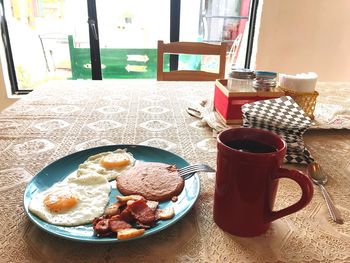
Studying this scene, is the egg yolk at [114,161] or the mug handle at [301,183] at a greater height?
the mug handle at [301,183]

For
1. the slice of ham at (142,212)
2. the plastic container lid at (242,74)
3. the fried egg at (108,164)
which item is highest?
the plastic container lid at (242,74)

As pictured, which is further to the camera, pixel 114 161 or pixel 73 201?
pixel 114 161

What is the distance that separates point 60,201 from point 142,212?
14 cm

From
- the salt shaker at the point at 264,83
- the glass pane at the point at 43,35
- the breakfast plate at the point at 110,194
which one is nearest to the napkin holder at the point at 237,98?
the salt shaker at the point at 264,83

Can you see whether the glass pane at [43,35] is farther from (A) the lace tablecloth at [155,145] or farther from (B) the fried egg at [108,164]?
(B) the fried egg at [108,164]

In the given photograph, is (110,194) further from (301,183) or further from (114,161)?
(301,183)

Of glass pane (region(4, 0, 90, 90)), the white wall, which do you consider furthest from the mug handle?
glass pane (region(4, 0, 90, 90))

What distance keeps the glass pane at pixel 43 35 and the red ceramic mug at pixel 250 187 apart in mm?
2436

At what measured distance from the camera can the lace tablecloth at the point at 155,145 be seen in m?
0.42

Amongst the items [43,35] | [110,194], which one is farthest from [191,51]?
[43,35]

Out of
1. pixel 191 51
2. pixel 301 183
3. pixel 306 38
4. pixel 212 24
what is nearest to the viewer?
pixel 301 183

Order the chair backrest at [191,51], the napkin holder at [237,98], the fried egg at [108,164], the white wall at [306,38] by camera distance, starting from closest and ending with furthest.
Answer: the fried egg at [108,164]
the napkin holder at [237,98]
the chair backrest at [191,51]
the white wall at [306,38]

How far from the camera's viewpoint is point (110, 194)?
20.7 inches

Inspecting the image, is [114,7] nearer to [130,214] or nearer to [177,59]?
[177,59]
